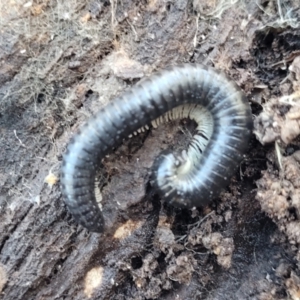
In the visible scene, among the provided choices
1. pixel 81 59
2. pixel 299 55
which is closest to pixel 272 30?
pixel 299 55

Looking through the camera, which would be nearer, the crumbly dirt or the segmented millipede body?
the segmented millipede body

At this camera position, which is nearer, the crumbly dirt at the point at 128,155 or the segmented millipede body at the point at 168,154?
the segmented millipede body at the point at 168,154

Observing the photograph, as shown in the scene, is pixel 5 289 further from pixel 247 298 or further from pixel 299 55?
pixel 299 55
